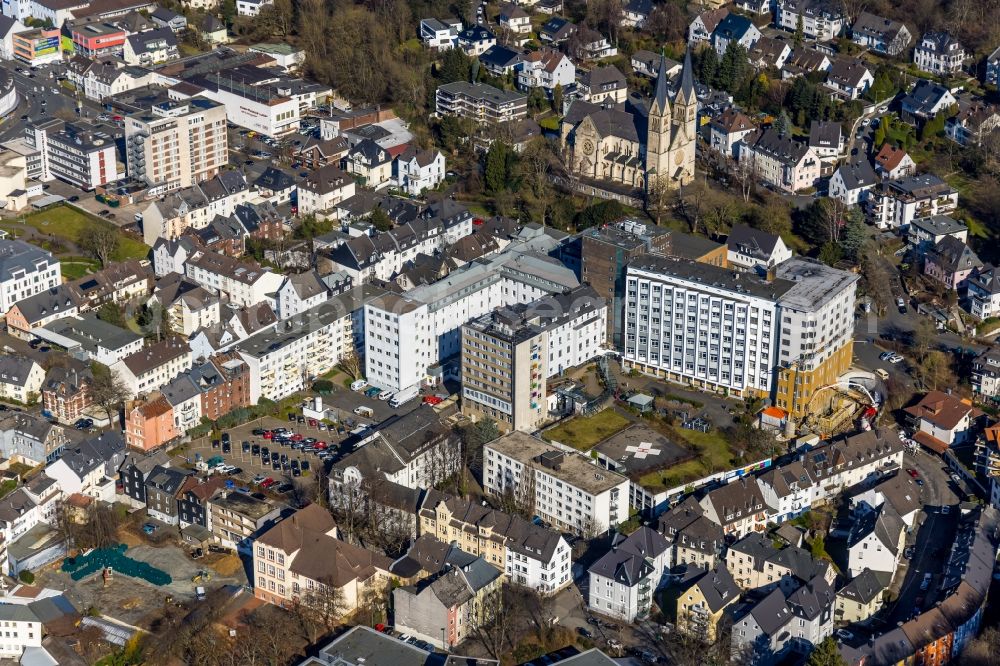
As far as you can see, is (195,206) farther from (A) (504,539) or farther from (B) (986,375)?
Result: (B) (986,375)

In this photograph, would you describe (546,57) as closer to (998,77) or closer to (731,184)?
(731,184)

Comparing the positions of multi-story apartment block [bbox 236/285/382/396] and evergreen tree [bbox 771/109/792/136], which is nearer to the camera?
multi-story apartment block [bbox 236/285/382/396]

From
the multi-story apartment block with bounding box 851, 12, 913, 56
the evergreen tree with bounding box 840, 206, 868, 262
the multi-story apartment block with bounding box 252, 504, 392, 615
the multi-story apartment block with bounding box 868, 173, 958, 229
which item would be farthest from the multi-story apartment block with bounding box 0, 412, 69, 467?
the multi-story apartment block with bounding box 851, 12, 913, 56

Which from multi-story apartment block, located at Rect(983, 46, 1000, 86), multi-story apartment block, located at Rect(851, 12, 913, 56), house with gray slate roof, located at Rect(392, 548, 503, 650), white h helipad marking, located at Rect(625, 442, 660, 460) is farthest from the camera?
multi-story apartment block, located at Rect(851, 12, 913, 56)

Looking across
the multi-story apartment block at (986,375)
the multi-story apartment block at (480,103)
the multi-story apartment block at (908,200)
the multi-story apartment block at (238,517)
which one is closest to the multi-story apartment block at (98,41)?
the multi-story apartment block at (480,103)

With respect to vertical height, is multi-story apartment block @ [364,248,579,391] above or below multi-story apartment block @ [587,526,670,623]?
above

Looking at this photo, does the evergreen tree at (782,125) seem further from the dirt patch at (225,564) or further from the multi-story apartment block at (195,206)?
the dirt patch at (225,564)

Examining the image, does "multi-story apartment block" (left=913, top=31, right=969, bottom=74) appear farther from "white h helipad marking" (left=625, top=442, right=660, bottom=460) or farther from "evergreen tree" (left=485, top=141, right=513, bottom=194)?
"white h helipad marking" (left=625, top=442, right=660, bottom=460)

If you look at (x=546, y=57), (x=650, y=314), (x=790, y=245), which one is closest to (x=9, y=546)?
(x=650, y=314)
